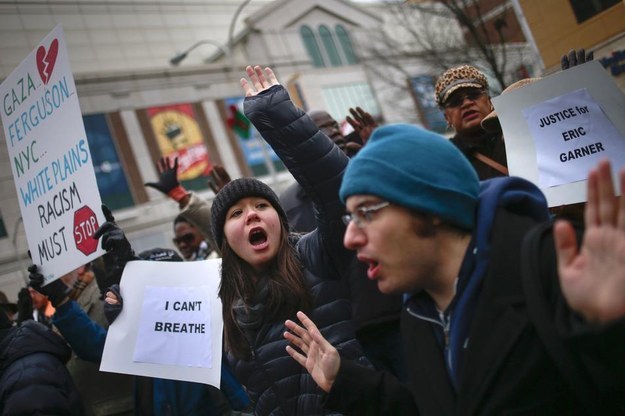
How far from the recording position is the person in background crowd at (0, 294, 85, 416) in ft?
9.54

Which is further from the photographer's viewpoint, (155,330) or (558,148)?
(155,330)

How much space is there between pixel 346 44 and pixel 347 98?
453cm

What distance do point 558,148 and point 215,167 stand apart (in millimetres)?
2862

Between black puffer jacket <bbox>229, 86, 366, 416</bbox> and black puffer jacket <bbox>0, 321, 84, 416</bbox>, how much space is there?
1.25m

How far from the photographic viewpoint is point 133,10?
3338 cm

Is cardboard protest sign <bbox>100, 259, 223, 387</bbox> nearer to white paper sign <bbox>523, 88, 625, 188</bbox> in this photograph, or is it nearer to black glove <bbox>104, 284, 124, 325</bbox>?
black glove <bbox>104, 284, 124, 325</bbox>

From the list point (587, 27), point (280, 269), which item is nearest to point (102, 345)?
point (280, 269)

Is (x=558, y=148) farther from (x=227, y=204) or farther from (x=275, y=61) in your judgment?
(x=275, y=61)

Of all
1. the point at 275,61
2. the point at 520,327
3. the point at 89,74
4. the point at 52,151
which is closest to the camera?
the point at 520,327

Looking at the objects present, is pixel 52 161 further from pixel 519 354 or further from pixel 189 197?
pixel 519 354

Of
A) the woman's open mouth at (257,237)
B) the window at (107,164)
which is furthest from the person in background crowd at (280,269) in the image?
the window at (107,164)

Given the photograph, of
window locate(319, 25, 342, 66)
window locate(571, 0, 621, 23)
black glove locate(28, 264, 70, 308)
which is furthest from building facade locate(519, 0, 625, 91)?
window locate(319, 25, 342, 66)

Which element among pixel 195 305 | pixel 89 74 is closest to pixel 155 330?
pixel 195 305

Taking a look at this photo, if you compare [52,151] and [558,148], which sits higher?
[52,151]
